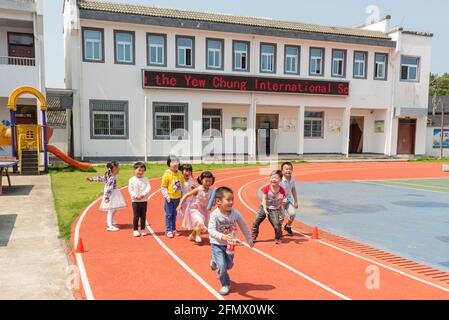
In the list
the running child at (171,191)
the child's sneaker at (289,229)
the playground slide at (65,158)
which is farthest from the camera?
the playground slide at (65,158)

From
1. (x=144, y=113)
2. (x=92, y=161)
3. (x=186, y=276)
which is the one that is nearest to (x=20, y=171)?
(x=92, y=161)

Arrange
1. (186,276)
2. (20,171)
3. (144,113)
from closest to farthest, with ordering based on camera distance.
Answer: (186,276)
(20,171)
(144,113)

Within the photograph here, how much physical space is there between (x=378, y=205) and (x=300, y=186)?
14.5 feet

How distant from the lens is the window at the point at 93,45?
2238 centimetres

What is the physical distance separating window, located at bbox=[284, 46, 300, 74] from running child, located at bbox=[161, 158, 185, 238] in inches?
820

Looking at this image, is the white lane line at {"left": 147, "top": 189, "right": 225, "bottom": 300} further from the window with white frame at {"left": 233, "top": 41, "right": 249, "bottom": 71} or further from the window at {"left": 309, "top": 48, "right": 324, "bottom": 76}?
the window at {"left": 309, "top": 48, "right": 324, "bottom": 76}

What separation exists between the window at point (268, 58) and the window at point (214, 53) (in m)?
2.96

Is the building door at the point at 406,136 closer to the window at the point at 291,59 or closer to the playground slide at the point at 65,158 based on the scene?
the window at the point at 291,59

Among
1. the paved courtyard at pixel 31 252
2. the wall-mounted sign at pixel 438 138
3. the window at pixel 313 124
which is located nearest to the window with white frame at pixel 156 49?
the window at pixel 313 124

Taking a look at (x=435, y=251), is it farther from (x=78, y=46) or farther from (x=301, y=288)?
(x=78, y=46)

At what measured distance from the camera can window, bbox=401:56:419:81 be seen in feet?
98.2

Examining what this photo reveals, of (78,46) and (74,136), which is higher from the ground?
(78,46)

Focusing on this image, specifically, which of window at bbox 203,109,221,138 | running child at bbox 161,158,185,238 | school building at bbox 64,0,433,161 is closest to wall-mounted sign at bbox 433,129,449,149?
school building at bbox 64,0,433,161

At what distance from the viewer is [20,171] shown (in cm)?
1700
